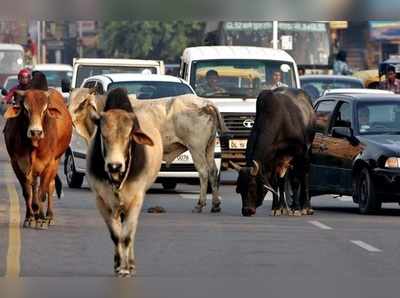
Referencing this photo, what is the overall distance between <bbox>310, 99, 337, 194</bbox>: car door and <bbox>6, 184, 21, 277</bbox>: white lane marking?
13.7 feet

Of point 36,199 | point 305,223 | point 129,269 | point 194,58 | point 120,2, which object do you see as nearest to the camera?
point 120,2

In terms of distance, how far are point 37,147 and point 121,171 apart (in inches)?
225

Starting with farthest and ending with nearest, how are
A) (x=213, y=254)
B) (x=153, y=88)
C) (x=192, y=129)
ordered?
(x=153, y=88), (x=192, y=129), (x=213, y=254)

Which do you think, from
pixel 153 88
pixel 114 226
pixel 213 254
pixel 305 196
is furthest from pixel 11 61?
pixel 114 226

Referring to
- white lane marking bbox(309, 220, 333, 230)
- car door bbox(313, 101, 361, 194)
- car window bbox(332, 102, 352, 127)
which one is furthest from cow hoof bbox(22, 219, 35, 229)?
car window bbox(332, 102, 352, 127)

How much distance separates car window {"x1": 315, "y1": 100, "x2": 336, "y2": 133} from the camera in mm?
20206

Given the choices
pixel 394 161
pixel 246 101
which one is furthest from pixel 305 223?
pixel 246 101

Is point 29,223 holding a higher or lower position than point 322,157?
lower

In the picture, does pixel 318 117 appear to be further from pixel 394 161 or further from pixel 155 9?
pixel 155 9

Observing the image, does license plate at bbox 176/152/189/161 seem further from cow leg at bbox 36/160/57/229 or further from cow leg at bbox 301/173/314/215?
cow leg at bbox 36/160/57/229

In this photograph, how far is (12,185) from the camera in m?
25.0

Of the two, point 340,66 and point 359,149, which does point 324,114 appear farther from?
point 340,66

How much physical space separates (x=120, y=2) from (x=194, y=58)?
22.7 m

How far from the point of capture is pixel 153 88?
75.8ft
